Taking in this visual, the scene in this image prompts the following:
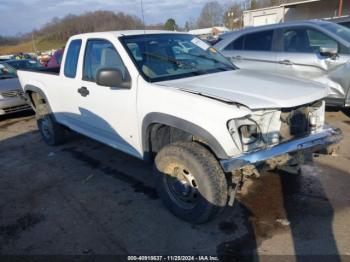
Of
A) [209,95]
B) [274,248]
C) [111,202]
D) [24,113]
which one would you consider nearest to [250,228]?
[274,248]

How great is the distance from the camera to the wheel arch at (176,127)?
9.59ft

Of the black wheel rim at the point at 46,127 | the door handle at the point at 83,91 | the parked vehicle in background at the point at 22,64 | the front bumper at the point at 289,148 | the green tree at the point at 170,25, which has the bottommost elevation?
the black wheel rim at the point at 46,127

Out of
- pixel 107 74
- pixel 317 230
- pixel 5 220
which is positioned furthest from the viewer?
pixel 5 220

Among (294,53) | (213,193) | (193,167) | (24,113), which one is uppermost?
(294,53)

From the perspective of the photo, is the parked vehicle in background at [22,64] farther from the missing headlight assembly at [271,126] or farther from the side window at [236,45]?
the missing headlight assembly at [271,126]

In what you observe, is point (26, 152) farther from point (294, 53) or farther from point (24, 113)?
point (294, 53)

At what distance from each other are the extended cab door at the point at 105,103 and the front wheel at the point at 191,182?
23.8 inches

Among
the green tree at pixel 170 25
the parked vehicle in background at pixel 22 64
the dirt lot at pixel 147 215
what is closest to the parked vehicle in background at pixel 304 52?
the dirt lot at pixel 147 215

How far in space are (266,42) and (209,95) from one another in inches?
172

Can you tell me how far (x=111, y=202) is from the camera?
402 centimetres

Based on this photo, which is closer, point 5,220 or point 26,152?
point 5,220

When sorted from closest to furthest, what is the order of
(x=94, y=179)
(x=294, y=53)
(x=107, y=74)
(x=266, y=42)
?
(x=107, y=74), (x=94, y=179), (x=294, y=53), (x=266, y=42)

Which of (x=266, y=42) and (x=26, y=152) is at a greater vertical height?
(x=266, y=42)

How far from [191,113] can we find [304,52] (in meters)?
4.19
